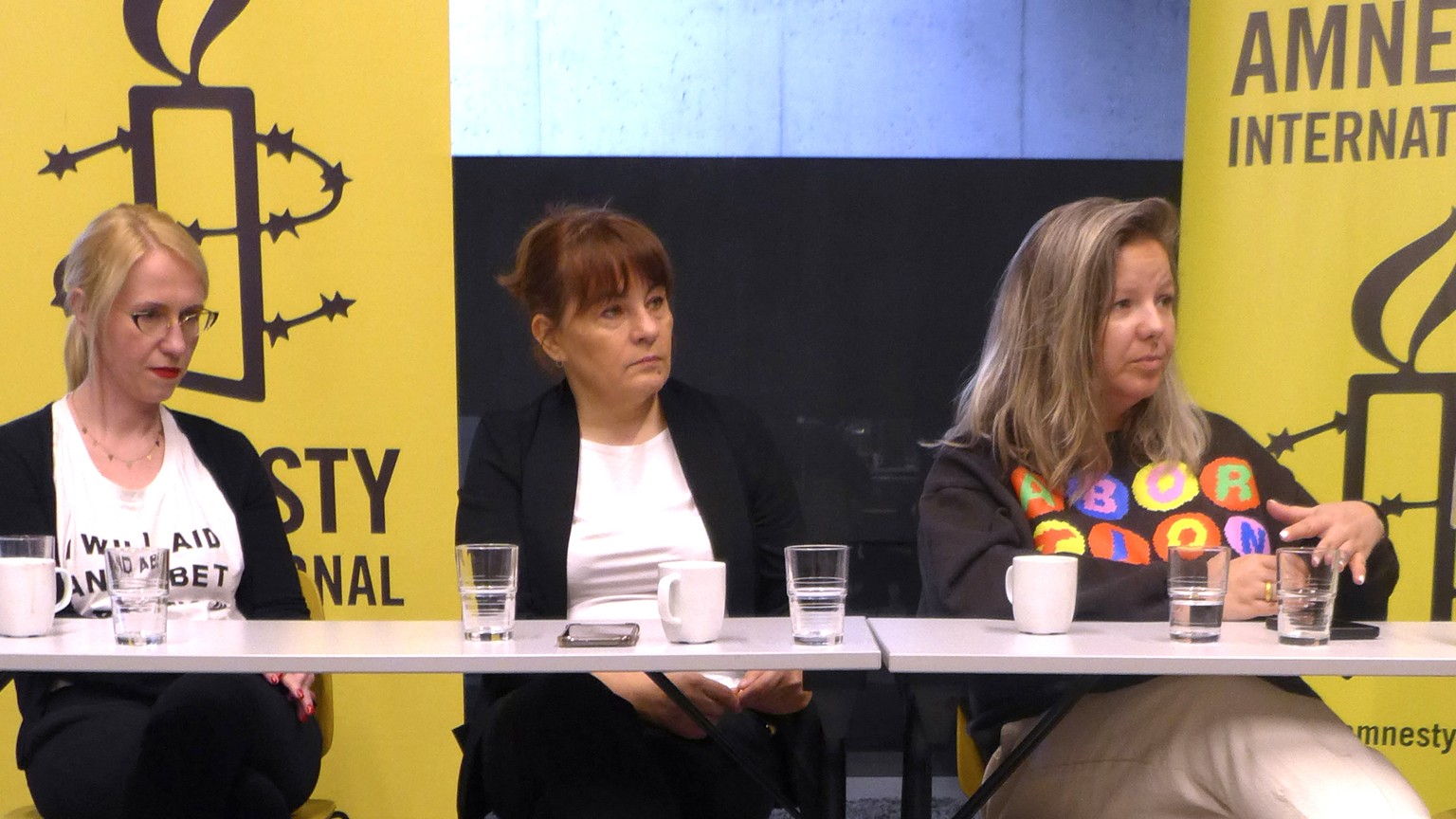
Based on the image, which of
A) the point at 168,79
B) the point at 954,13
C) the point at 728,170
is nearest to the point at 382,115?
the point at 168,79

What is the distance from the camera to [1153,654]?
143 cm

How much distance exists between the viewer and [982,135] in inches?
138

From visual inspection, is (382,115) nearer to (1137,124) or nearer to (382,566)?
(382,566)

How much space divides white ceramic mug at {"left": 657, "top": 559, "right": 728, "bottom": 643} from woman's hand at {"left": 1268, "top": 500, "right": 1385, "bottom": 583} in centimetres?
82

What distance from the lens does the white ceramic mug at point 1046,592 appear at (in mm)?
1597

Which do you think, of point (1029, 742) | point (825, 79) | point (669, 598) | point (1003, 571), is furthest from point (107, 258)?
point (825, 79)

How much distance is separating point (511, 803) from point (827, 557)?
57 cm

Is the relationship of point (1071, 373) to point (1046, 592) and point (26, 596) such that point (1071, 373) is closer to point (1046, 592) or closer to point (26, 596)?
point (1046, 592)

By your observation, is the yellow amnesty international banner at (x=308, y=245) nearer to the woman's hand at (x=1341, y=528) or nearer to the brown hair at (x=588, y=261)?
the brown hair at (x=588, y=261)

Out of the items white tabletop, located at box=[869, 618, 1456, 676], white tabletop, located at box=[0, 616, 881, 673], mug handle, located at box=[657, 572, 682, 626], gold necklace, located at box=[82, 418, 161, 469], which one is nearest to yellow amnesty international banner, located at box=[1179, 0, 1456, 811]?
white tabletop, located at box=[869, 618, 1456, 676]

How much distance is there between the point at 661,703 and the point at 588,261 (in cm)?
75

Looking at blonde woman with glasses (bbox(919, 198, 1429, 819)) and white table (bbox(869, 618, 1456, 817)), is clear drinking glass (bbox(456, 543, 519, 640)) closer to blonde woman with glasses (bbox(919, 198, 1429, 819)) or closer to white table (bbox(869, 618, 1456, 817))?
white table (bbox(869, 618, 1456, 817))

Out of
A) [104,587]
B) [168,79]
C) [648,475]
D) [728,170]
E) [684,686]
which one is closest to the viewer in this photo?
[684,686]

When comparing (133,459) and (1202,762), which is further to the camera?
(133,459)
